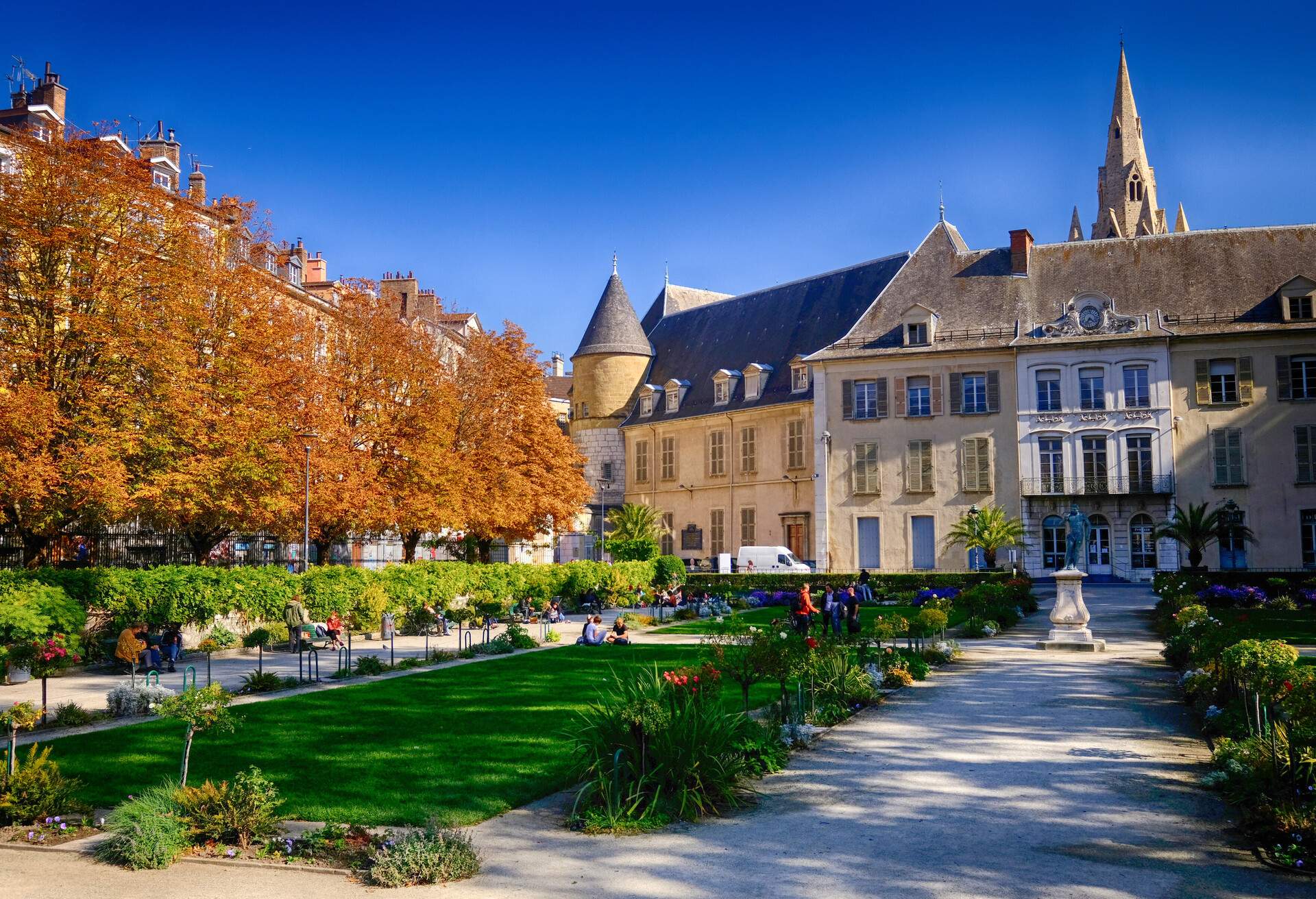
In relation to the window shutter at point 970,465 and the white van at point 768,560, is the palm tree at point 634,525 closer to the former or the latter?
the white van at point 768,560

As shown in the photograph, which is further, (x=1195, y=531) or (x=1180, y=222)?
(x=1180, y=222)

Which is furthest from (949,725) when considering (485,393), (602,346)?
(602,346)

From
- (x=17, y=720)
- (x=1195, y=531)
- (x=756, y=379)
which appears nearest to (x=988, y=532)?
(x=1195, y=531)

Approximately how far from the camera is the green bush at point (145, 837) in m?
7.39

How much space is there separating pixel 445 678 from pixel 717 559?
31640mm

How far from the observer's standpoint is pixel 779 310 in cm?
5550

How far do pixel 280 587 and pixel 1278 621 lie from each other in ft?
72.1

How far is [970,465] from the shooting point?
45125mm

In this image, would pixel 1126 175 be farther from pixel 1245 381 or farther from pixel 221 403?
pixel 221 403

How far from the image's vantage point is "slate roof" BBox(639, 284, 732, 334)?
63.6 meters

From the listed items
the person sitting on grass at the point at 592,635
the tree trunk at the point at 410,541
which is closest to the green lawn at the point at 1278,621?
the person sitting on grass at the point at 592,635

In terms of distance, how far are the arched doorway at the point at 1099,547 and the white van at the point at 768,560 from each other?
11.0 metres

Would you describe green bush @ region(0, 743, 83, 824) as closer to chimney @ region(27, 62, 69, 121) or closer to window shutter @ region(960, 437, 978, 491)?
chimney @ region(27, 62, 69, 121)

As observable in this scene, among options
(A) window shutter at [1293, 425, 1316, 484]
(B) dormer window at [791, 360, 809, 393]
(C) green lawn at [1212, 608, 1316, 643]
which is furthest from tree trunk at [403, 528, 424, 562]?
(A) window shutter at [1293, 425, 1316, 484]
